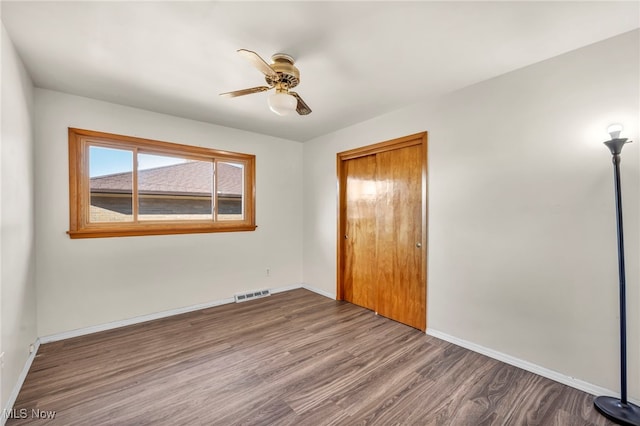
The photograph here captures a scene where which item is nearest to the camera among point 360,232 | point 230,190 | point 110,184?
point 110,184

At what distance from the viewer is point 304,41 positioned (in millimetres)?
1889

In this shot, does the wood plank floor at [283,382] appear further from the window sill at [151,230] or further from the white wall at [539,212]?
the window sill at [151,230]

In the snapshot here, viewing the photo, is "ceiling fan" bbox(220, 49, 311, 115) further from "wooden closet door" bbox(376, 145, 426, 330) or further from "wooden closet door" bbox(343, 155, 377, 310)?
"wooden closet door" bbox(343, 155, 377, 310)

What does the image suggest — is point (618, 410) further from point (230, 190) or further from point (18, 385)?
point (230, 190)

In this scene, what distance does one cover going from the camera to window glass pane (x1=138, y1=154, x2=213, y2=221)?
10.8ft

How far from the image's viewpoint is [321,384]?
6.79 ft

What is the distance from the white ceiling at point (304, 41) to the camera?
162 cm

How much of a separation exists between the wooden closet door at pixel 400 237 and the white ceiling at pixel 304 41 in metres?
0.87

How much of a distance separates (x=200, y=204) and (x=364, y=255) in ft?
7.79

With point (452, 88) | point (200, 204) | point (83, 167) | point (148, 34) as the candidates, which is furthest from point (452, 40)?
point (83, 167)

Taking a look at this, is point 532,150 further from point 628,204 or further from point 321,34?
point 321,34

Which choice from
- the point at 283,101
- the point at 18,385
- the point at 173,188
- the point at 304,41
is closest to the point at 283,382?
the point at 18,385

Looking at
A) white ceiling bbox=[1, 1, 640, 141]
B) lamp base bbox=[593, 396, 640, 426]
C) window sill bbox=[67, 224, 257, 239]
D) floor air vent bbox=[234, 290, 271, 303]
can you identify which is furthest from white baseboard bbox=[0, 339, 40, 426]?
lamp base bbox=[593, 396, 640, 426]

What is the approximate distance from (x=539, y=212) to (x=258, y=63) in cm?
243
